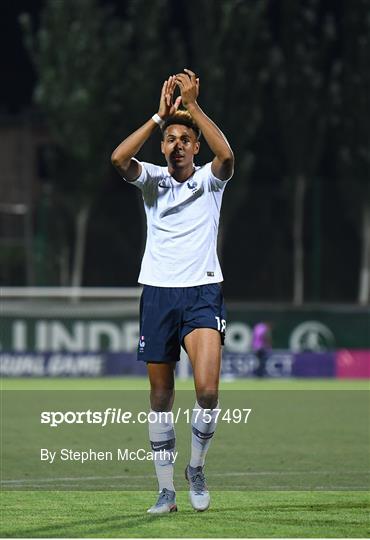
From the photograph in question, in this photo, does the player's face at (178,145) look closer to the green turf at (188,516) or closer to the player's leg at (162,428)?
the player's leg at (162,428)

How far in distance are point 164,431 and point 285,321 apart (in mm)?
22169

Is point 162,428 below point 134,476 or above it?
above

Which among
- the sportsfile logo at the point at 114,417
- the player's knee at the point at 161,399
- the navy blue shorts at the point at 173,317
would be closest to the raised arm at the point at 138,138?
the navy blue shorts at the point at 173,317

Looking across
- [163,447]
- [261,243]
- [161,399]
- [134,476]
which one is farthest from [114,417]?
[261,243]

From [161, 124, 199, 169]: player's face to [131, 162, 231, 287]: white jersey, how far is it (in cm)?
13

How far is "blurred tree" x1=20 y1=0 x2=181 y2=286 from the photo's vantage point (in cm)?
4406

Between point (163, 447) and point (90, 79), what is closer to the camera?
point (163, 447)

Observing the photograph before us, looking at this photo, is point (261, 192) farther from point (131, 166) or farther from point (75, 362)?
point (131, 166)

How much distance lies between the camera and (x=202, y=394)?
8781 mm

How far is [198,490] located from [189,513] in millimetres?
188

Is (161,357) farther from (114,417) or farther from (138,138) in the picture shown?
(114,417)

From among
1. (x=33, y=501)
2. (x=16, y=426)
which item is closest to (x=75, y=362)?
(x=16, y=426)

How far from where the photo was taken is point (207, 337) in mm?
8820

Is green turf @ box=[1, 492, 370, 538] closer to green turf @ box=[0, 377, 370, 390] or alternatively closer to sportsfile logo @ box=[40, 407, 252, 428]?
sportsfile logo @ box=[40, 407, 252, 428]
